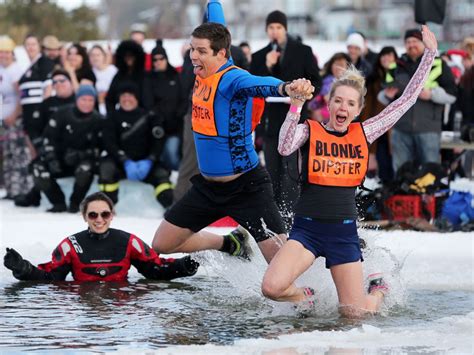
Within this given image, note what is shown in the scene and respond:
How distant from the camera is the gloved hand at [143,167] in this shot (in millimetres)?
13078

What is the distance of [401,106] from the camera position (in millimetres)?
7508

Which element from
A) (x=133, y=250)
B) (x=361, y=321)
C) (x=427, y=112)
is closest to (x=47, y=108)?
(x=427, y=112)

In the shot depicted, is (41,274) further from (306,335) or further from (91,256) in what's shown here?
(306,335)

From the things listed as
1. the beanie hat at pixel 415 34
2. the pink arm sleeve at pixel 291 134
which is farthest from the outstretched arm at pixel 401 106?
the beanie hat at pixel 415 34

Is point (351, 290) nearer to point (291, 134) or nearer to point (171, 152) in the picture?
point (291, 134)

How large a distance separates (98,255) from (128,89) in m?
4.78

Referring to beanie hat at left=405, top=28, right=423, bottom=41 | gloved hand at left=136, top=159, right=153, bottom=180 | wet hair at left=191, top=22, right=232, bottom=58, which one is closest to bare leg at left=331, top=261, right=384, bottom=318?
wet hair at left=191, top=22, right=232, bottom=58

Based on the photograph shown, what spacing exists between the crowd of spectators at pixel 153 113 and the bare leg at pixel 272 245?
3434 millimetres

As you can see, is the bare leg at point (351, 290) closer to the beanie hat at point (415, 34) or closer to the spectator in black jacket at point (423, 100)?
the spectator in black jacket at point (423, 100)

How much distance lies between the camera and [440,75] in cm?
1243

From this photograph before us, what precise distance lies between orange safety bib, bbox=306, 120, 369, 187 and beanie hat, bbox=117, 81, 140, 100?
624 centimetres

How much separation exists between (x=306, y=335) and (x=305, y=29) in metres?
71.2

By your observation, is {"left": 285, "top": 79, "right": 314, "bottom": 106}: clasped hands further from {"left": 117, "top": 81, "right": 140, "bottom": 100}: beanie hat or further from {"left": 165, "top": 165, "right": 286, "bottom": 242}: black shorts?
{"left": 117, "top": 81, "right": 140, "bottom": 100}: beanie hat

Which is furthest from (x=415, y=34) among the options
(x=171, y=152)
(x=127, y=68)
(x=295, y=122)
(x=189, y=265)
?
(x=295, y=122)
